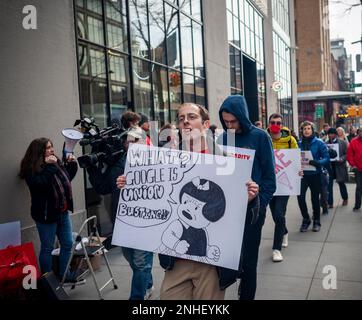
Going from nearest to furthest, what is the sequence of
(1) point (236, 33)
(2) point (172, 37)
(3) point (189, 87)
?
(2) point (172, 37) < (3) point (189, 87) < (1) point (236, 33)

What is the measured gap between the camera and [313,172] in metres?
6.87

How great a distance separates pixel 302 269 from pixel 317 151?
2577 millimetres

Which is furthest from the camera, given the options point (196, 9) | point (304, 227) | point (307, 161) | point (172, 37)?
point (196, 9)

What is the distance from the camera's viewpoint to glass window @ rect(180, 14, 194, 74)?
11.8 metres

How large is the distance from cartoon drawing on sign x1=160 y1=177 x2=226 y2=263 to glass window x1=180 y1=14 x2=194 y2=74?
963 cm

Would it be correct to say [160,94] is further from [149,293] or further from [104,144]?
[104,144]

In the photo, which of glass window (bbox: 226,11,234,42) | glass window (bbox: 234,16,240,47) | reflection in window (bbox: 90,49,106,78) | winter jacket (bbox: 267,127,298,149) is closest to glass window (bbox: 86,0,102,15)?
reflection in window (bbox: 90,49,106,78)

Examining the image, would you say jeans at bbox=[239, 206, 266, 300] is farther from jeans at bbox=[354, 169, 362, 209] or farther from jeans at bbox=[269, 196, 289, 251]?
jeans at bbox=[354, 169, 362, 209]

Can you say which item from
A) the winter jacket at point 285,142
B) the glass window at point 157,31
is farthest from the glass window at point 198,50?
the winter jacket at point 285,142

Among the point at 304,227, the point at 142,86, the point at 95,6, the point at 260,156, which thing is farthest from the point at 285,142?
the point at 95,6

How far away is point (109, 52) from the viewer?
7777mm

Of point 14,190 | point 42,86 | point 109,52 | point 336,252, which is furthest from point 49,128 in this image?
point 336,252

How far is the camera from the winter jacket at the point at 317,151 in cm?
683
